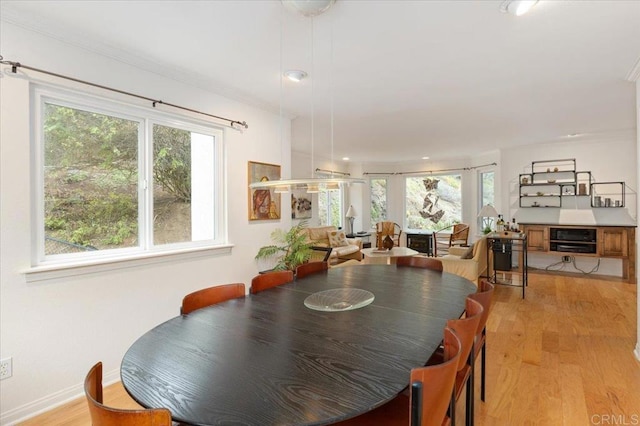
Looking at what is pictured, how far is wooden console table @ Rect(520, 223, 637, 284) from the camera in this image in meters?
5.38

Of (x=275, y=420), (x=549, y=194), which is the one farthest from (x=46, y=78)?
(x=549, y=194)

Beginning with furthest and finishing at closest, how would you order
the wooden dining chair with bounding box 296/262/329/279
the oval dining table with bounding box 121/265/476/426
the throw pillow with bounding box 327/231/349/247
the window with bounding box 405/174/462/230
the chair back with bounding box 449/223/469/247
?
1. the window with bounding box 405/174/462/230
2. the chair back with bounding box 449/223/469/247
3. the throw pillow with bounding box 327/231/349/247
4. the wooden dining chair with bounding box 296/262/329/279
5. the oval dining table with bounding box 121/265/476/426

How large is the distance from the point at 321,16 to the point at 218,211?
2050mm

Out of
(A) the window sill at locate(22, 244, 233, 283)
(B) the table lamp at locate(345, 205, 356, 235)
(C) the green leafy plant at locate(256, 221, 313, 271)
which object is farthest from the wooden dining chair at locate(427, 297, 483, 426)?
(B) the table lamp at locate(345, 205, 356, 235)

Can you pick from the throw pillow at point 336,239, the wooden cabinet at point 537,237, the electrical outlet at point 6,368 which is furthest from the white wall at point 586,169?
the electrical outlet at point 6,368

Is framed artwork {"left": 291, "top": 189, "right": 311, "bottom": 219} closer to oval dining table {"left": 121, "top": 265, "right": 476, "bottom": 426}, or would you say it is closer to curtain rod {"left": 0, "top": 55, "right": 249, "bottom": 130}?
curtain rod {"left": 0, "top": 55, "right": 249, "bottom": 130}

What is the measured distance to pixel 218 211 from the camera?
3283 millimetres

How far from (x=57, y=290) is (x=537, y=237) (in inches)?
279

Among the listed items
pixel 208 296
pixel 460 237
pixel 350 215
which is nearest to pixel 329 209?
pixel 350 215

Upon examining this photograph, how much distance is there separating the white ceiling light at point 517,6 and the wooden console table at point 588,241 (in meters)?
5.27

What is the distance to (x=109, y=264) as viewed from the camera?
2406 millimetres

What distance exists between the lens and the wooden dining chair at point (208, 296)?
181 centimetres

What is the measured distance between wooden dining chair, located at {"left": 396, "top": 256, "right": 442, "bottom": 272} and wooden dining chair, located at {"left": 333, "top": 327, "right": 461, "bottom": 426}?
5.57ft

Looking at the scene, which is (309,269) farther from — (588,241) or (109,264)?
(588,241)
